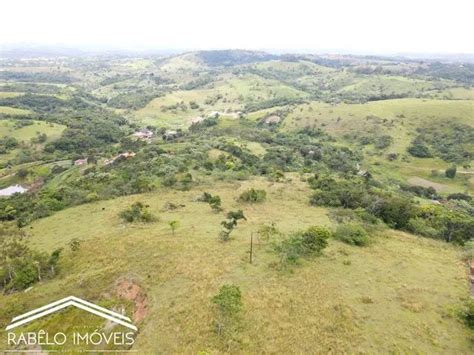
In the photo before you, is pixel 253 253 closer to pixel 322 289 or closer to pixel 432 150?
pixel 322 289

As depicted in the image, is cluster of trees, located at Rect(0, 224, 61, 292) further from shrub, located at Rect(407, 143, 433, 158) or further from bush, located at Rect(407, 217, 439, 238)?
shrub, located at Rect(407, 143, 433, 158)

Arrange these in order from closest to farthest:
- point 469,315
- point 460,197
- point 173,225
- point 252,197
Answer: point 469,315 < point 173,225 < point 252,197 < point 460,197

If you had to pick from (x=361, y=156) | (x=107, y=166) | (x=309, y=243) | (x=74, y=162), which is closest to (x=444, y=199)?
(x=361, y=156)

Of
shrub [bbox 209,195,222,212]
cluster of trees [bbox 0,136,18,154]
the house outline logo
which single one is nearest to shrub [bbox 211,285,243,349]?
the house outline logo

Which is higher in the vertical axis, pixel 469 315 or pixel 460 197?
pixel 469 315

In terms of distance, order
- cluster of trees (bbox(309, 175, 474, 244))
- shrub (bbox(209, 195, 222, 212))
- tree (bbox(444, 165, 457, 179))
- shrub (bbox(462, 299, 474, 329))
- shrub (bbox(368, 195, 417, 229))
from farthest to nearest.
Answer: tree (bbox(444, 165, 457, 179)) → shrub (bbox(209, 195, 222, 212)) → shrub (bbox(368, 195, 417, 229)) → cluster of trees (bbox(309, 175, 474, 244)) → shrub (bbox(462, 299, 474, 329))

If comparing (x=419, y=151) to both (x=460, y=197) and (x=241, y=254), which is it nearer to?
(x=460, y=197)

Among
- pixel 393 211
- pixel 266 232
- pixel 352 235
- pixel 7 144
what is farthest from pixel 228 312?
pixel 7 144
